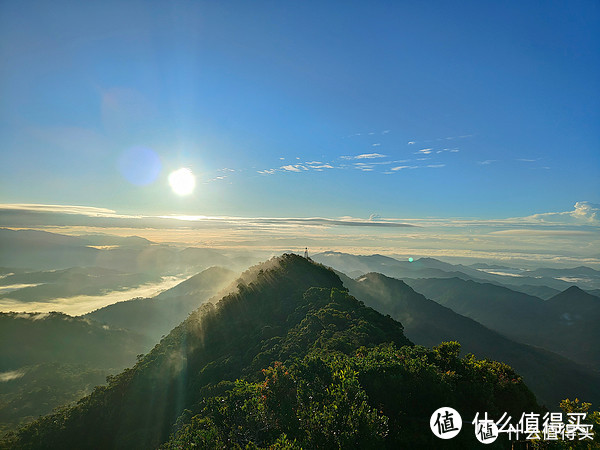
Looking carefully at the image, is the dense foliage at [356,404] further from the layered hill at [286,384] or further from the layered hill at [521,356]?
the layered hill at [521,356]

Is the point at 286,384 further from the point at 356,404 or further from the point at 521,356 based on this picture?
the point at 521,356

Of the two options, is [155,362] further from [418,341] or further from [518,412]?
[418,341]

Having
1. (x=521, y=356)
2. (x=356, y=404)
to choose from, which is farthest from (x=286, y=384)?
(x=521, y=356)

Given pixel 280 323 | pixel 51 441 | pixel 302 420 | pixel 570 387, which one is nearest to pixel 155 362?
pixel 51 441

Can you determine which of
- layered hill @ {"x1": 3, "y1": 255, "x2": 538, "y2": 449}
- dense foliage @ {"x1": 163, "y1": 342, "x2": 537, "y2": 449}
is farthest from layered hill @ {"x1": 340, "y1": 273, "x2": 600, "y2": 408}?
dense foliage @ {"x1": 163, "y1": 342, "x2": 537, "y2": 449}

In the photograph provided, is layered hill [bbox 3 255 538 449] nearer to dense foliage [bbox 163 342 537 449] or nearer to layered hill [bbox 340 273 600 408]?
dense foliage [bbox 163 342 537 449]

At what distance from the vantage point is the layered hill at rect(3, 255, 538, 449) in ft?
61.9

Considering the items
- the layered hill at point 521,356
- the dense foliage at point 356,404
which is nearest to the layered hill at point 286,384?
the dense foliage at point 356,404

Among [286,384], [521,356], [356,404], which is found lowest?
[521,356]

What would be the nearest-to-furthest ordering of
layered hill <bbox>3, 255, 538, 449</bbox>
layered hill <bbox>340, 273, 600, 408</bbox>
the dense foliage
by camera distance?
the dense foliage, layered hill <bbox>3, 255, 538, 449</bbox>, layered hill <bbox>340, 273, 600, 408</bbox>

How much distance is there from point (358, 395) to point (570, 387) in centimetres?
17413

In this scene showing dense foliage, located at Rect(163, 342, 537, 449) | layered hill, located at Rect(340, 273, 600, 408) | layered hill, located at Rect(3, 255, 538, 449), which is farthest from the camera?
layered hill, located at Rect(340, 273, 600, 408)

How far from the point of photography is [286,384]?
22.4 meters

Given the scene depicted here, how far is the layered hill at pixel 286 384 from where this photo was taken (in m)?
18.9
